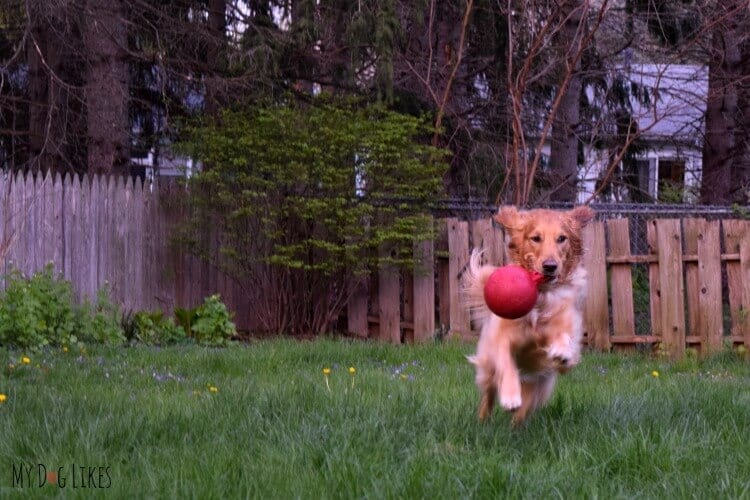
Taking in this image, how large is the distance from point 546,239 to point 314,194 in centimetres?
663

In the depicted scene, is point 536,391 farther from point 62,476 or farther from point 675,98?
point 675,98

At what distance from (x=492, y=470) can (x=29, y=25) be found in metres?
10.5

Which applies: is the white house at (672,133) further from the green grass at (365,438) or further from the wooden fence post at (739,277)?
the green grass at (365,438)

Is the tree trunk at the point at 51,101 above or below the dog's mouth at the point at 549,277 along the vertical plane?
above

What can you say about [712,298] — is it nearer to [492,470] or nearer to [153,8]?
[492,470]

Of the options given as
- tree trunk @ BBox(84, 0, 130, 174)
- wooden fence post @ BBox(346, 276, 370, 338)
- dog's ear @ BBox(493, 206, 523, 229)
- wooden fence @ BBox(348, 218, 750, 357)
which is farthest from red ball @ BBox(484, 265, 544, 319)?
tree trunk @ BBox(84, 0, 130, 174)

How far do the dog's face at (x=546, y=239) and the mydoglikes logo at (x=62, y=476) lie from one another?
8.26 ft

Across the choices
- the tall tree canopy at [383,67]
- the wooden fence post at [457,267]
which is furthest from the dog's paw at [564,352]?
the tall tree canopy at [383,67]

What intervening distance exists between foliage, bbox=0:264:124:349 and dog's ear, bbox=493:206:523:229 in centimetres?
509

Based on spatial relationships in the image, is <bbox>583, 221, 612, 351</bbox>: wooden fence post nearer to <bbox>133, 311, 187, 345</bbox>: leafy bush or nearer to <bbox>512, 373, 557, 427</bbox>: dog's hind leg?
<bbox>133, 311, 187, 345</bbox>: leafy bush

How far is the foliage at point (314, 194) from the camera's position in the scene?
1122 centimetres

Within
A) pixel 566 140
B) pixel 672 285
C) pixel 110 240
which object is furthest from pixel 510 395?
pixel 566 140

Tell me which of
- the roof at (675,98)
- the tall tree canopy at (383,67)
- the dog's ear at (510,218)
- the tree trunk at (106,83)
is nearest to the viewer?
the dog's ear at (510,218)

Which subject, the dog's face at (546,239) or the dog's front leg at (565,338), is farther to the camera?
the dog's face at (546,239)
